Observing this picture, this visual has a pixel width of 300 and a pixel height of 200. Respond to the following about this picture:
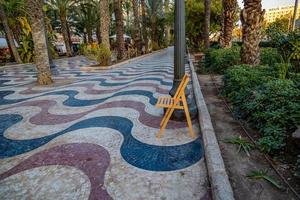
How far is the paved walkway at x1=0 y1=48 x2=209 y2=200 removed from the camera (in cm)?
257

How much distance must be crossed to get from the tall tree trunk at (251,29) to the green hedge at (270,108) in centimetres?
238

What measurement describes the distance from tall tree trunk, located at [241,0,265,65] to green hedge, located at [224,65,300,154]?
2385 millimetres

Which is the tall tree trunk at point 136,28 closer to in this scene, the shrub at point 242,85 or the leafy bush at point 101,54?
the leafy bush at point 101,54

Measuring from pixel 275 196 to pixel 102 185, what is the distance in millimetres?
1819

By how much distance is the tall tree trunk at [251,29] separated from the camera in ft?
22.8

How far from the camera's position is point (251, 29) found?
713 centimetres

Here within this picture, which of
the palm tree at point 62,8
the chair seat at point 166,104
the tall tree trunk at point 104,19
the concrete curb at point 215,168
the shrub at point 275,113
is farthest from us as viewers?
the palm tree at point 62,8

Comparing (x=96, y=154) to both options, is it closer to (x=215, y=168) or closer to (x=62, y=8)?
(x=215, y=168)

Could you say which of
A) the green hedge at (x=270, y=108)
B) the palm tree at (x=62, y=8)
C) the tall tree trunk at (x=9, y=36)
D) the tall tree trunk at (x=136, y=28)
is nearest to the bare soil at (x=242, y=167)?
the green hedge at (x=270, y=108)

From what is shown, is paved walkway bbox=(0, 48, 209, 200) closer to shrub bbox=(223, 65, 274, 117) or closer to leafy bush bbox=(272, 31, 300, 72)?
shrub bbox=(223, 65, 274, 117)

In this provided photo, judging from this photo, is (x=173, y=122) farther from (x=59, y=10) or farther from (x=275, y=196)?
(x=59, y=10)

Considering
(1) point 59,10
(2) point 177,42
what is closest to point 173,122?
(2) point 177,42

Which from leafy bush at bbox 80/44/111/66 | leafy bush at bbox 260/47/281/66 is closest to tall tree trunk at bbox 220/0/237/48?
leafy bush at bbox 260/47/281/66

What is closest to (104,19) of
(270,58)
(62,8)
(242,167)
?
(270,58)
